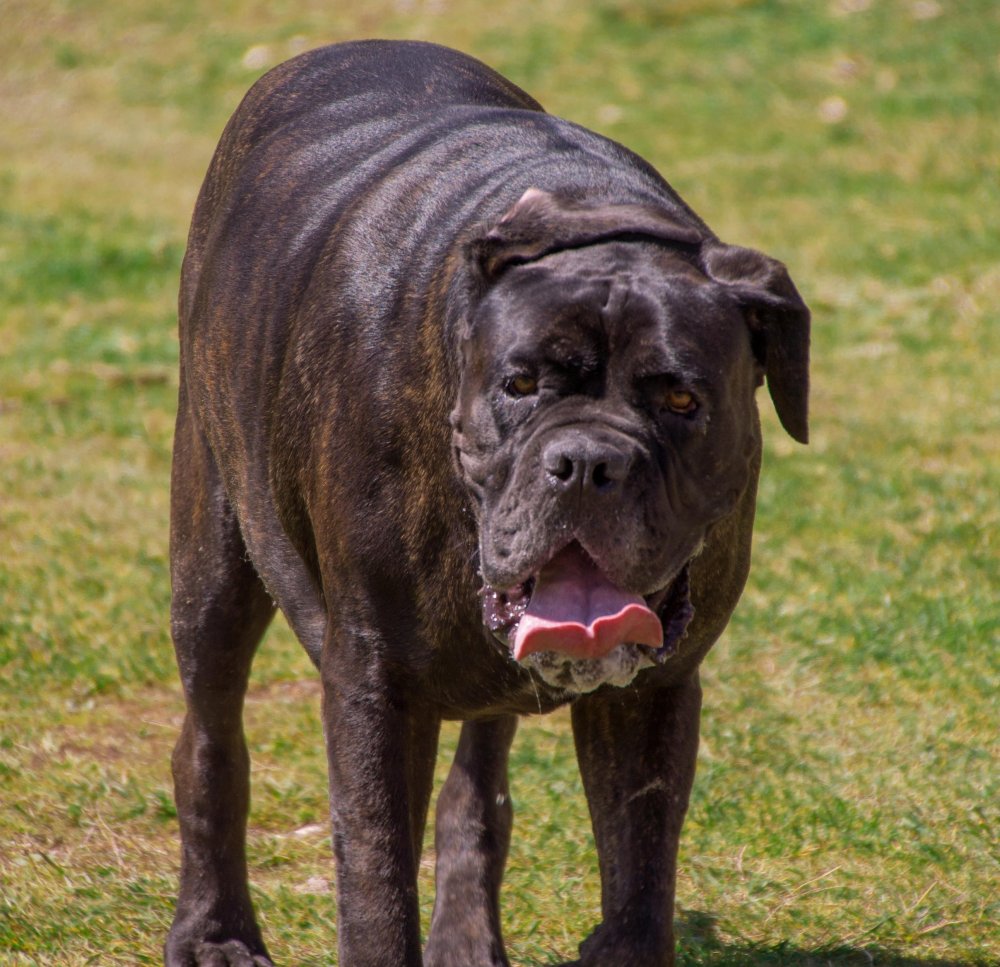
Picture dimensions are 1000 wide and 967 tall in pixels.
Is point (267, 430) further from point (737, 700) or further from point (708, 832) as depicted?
point (737, 700)

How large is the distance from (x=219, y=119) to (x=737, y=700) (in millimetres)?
9020

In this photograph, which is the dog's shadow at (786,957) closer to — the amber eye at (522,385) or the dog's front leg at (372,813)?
the dog's front leg at (372,813)

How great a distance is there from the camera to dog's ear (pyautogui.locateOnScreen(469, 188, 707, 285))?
3.12m

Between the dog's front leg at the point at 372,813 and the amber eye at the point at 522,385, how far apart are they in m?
0.60

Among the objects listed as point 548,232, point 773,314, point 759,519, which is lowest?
point 759,519

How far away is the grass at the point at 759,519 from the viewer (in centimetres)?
452

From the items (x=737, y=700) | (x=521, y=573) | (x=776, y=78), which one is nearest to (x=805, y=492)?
(x=737, y=700)

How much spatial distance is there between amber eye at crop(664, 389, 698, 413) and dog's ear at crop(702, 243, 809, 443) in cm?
24

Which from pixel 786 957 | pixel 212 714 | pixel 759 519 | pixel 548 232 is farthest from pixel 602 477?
pixel 759 519

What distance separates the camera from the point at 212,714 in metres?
4.16

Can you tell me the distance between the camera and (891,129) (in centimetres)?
1209

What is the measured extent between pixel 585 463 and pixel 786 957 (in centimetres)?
182

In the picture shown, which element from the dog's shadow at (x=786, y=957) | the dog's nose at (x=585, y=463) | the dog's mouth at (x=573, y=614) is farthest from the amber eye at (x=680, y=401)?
the dog's shadow at (x=786, y=957)

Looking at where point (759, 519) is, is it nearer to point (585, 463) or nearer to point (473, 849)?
point (473, 849)
